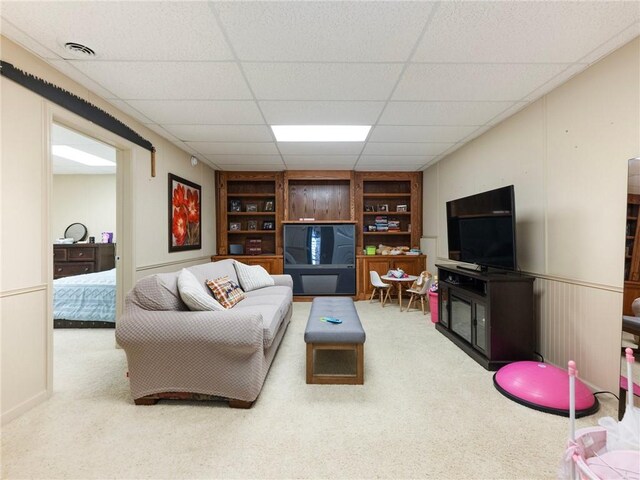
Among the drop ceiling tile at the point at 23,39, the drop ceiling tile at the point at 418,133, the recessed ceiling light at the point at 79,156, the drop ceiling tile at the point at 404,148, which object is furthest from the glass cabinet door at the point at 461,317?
the recessed ceiling light at the point at 79,156

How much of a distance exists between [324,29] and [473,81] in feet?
4.39

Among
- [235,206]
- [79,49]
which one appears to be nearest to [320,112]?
[79,49]

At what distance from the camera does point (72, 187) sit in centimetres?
593

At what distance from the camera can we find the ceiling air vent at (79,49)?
1944 mm

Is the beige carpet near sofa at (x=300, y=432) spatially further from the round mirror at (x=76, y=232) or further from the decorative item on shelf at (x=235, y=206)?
the round mirror at (x=76, y=232)

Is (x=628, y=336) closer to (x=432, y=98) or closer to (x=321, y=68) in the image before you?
(x=432, y=98)

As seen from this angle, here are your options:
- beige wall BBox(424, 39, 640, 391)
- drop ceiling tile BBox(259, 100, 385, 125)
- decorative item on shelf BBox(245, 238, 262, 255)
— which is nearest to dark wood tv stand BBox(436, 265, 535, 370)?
beige wall BBox(424, 39, 640, 391)

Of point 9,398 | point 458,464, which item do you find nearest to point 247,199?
point 9,398

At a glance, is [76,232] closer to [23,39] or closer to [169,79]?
[23,39]

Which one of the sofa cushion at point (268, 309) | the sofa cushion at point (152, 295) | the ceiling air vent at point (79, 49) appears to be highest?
the ceiling air vent at point (79, 49)

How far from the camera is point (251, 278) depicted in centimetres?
384

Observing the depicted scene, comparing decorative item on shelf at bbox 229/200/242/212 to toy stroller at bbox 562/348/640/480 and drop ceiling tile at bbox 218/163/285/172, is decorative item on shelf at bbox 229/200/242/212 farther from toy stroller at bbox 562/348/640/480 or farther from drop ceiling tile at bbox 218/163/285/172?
toy stroller at bbox 562/348/640/480

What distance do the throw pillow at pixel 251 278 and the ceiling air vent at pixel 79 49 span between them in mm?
2482

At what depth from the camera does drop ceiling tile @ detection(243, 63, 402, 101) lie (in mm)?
2197
